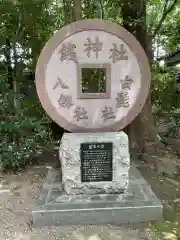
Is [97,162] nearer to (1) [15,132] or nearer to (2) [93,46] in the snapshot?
(2) [93,46]

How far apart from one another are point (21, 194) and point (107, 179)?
131 centimetres

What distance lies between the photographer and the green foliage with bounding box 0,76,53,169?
504 centimetres

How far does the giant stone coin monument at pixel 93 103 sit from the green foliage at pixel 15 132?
134cm

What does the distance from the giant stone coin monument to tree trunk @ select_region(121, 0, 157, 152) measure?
2.10 metres

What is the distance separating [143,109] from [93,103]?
248cm

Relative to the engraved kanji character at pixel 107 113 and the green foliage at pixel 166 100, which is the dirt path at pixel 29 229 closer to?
the engraved kanji character at pixel 107 113

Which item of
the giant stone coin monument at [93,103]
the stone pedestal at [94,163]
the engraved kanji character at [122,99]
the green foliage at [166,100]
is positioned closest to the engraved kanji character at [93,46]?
the giant stone coin monument at [93,103]

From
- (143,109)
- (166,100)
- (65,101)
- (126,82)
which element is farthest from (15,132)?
(166,100)

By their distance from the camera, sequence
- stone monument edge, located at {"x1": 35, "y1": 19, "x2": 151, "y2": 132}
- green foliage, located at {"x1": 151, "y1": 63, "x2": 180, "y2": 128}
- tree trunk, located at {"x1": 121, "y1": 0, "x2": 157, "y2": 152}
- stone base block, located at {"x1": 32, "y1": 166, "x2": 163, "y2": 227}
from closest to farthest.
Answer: stone base block, located at {"x1": 32, "y1": 166, "x2": 163, "y2": 227}, stone monument edge, located at {"x1": 35, "y1": 19, "x2": 151, "y2": 132}, tree trunk, located at {"x1": 121, "y1": 0, "x2": 157, "y2": 152}, green foliage, located at {"x1": 151, "y1": 63, "x2": 180, "y2": 128}

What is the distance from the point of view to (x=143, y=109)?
6.16 meters

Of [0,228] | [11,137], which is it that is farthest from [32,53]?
[0,228]

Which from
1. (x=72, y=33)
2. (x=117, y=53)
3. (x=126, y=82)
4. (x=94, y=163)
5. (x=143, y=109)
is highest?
(x=72, y=33)

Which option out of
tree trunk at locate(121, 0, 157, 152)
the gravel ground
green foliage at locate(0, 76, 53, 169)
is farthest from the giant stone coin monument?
tree trunk at locate(121, 0, 157, 152)

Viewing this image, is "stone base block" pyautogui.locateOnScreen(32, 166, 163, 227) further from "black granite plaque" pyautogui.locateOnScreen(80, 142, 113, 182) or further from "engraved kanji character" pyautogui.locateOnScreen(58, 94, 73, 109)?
"engraved kanji character" pyautogui.locateOnScreen(58, 94, 73, 109)
